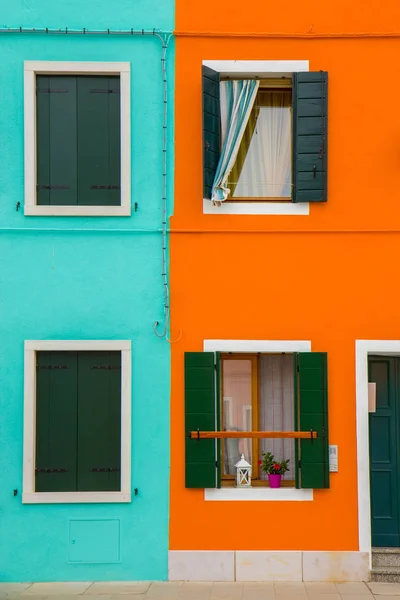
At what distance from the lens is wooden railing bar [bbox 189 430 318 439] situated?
871cm

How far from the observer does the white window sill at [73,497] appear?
8.75m

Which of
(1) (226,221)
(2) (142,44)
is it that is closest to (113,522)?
(1) (226,221)

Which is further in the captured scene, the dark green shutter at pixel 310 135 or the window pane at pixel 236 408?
the window pane at pixel 236 408

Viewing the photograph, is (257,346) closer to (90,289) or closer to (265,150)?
(90,289)

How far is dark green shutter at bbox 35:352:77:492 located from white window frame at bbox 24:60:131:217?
153 cm

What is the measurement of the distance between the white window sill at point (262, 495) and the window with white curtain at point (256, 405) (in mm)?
268

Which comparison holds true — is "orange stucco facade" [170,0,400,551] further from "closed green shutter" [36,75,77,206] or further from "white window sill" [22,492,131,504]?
"closed green shutter" [36,75,77,206]

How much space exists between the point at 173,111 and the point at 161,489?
4024 mm

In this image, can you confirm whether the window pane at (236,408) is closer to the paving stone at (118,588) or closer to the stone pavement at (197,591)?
the stone pavement at (197,591)

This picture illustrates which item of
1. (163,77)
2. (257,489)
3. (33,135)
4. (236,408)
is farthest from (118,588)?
(163,77)

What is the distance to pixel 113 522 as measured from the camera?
346 inches

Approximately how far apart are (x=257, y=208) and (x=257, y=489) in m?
2.97

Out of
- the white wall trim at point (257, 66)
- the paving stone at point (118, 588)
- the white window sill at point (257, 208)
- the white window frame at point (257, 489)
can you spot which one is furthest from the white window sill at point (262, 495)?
the white wall trim at point (257, 66)

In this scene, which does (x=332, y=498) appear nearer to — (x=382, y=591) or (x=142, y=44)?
(x=382, y=591)
